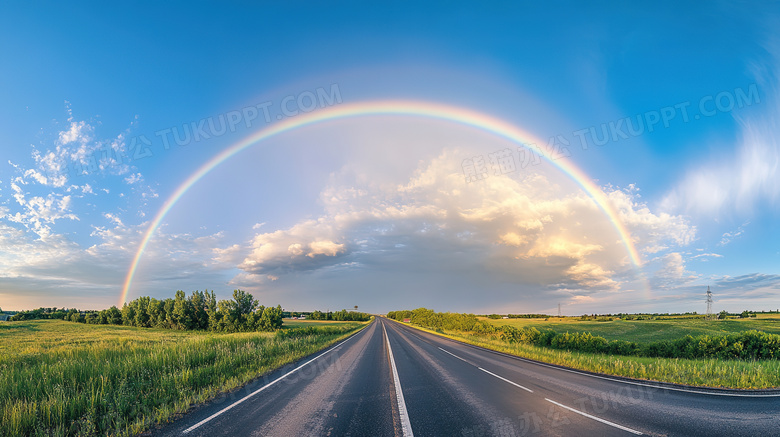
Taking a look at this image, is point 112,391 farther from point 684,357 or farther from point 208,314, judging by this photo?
point 208,314

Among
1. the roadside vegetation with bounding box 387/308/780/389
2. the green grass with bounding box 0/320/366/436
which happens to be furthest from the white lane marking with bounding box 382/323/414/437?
the roadside vegetation with bounding box 387/308/780/389

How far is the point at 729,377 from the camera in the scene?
437 inches

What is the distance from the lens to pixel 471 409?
761 cm

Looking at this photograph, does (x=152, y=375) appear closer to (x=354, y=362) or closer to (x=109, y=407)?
(x=109, y=407)

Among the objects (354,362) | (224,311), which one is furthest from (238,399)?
(224,311)

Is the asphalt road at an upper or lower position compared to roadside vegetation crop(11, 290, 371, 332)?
upper

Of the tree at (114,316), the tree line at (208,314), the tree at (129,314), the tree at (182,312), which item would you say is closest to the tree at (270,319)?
the tree line at (208,314)

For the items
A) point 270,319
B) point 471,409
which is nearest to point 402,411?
point 471,409

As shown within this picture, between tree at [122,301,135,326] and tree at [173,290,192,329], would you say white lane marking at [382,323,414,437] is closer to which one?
tree at [173,290,192,329]

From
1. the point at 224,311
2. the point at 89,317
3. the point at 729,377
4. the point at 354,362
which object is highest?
the point at 729,377

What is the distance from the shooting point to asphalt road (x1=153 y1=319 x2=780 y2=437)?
245 inches

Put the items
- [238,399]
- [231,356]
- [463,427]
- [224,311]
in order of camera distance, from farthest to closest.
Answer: [224,311], [231,356], [238,399], [463,427]

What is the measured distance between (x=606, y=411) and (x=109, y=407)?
11702 mm

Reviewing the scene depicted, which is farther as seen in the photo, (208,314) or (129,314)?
(129,314)
